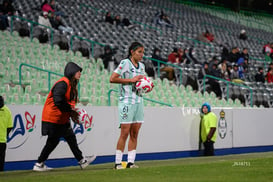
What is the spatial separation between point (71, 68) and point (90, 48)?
12.2 meters

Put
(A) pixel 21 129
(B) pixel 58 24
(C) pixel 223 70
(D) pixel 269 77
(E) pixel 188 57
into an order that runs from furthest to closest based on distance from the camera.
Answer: (D) pixel 269 77, (E) pixel 188 57, (C) pixel 223 70, (B) pixel 58 24, (A) pixel 21 129

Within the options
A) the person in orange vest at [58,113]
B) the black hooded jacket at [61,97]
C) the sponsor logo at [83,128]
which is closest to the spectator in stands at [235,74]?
the sponsor logo at [83,128]

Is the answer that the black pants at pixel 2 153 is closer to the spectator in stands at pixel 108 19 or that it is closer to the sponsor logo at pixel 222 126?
the sponsor logo at pixel 222 126

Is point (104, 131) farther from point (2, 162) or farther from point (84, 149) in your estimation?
point (2, 162)

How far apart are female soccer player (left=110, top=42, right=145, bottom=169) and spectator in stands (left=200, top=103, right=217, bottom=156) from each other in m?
5.97

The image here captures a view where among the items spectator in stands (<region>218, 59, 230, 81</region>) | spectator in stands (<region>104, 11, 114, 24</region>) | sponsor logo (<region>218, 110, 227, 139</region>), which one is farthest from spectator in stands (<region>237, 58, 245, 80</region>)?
sponsor logo (<region>218, 110, 227, 139</region>)

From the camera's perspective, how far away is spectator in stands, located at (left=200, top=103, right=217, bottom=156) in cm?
1549

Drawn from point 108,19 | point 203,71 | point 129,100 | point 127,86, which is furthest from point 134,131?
point 108,19

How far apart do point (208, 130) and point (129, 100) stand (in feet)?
20.7

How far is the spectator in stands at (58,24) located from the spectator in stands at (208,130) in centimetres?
820

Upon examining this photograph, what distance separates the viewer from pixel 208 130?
51.2 feet

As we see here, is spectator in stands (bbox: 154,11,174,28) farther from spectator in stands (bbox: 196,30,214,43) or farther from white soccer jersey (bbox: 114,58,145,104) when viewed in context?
white soccer jersey (bbox: 114,58,145,104)

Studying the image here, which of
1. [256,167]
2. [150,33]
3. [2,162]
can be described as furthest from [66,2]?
[256,167]

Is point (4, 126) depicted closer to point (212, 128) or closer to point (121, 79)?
point (121, 79)
